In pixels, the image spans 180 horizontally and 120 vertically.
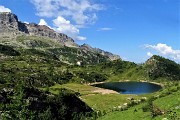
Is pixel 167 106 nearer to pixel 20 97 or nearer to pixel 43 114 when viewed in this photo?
pixel 20 97

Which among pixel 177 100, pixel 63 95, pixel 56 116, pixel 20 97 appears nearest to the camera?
pixel 20 97

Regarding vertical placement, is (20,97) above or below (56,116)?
above

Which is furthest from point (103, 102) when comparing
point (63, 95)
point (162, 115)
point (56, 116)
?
point (162, 115)

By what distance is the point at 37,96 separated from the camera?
9138 centimetres

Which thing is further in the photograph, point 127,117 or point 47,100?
point 47,100

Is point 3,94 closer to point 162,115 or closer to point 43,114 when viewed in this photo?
point 43,114

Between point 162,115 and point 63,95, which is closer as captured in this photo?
point 162,115

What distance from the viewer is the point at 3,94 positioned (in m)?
84.2

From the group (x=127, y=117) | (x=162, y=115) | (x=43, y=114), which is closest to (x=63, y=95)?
(x=43, y=114)

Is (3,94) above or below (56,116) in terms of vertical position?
above

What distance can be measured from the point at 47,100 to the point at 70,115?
811 centimetres

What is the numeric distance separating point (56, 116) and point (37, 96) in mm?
7728

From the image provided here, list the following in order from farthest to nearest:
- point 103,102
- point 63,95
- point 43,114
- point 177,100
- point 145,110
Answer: point 103,102
point 63,95
point 43,114
point 145,110
point 177,100

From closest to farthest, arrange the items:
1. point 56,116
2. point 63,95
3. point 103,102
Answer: point 56,116
point 63,95
point 103,102
